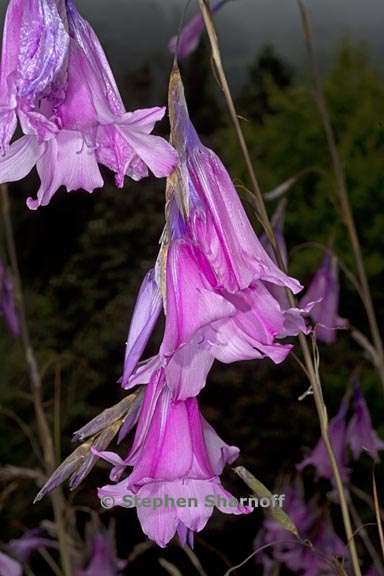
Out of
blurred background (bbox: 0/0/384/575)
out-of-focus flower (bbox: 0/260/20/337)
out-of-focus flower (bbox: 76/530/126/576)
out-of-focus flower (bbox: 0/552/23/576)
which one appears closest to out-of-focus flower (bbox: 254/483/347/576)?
out-of-focus flower (bbox: 76/530/126/576)

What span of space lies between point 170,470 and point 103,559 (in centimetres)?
75

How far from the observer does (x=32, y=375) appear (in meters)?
0.89

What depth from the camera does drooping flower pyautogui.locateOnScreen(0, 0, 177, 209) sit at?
0.33 meters

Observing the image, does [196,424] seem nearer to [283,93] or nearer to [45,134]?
[45,134]

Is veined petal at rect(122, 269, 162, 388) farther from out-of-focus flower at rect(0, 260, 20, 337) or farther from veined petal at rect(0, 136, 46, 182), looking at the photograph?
out-of-focus flower at rect(0, 260, 20, 337)

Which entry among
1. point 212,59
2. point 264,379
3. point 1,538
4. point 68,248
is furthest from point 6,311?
point 68,248

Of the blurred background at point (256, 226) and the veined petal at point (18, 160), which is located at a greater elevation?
the veined petal at point (18, 160)

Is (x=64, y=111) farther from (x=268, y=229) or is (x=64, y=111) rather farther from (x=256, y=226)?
(x=256, y=226)

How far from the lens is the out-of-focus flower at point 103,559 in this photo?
1.06 m

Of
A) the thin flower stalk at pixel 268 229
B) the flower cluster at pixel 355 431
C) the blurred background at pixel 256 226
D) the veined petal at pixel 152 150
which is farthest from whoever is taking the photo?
the blurred background at pixel 256 226

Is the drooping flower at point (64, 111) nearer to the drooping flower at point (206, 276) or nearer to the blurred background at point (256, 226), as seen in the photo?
the drooping flower at point (206, 276)

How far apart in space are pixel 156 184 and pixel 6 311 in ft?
4.71

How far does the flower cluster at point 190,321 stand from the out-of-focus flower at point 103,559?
720 mm

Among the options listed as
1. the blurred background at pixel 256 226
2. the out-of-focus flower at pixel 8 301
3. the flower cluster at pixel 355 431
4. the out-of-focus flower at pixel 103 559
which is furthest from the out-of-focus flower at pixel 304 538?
the blurred background at pixel 256 226
